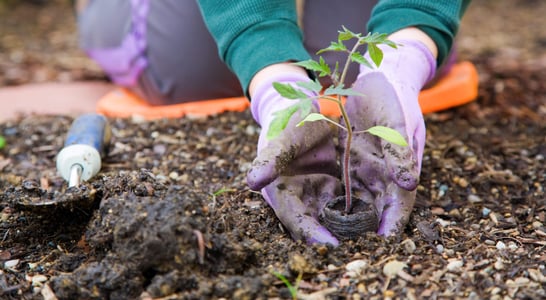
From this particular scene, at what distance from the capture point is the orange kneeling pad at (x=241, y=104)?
199 cm

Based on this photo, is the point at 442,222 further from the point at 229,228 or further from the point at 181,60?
the point at 181,60

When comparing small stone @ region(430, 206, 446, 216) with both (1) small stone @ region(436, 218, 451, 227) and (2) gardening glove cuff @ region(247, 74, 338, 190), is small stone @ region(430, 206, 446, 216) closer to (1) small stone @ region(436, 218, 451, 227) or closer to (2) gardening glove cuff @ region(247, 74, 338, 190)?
(1) small stone @ region(436, 218, 451, 227)

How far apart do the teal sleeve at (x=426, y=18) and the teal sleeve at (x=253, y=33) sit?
210 millimetres

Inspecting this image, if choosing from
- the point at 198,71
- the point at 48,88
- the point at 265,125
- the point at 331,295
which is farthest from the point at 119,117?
the point at 331,295

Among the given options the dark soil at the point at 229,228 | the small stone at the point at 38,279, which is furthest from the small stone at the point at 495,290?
the small stone at the point at 38,279

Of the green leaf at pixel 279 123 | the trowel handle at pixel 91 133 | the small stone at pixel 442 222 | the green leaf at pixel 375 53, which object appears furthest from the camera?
the trowel handle at pixel 91 133

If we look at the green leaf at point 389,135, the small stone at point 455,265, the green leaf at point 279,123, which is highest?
the green leaf at point 279,123

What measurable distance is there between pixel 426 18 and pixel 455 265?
630mm

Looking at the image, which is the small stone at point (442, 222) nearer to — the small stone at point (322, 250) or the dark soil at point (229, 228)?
the dark soil at point (229, 228)

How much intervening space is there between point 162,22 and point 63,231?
1.01 meters

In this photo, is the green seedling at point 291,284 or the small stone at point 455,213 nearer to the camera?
the green seedling at point 291,284

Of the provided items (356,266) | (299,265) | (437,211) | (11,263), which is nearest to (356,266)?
(356,266)

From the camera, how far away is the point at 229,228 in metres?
1.16

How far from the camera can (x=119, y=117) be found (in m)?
2.05
